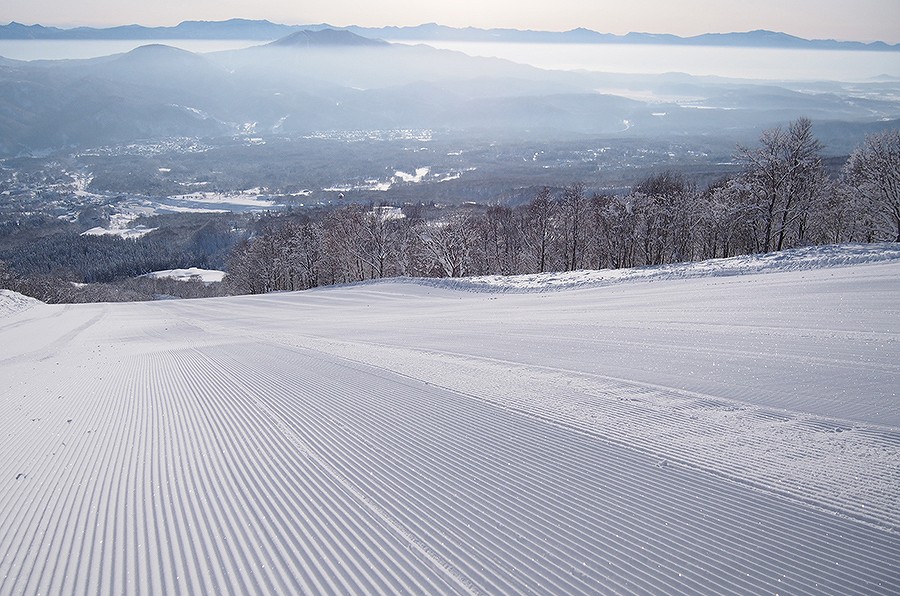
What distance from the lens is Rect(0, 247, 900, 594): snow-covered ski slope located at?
3805 millimetres

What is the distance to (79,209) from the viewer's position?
171375 millimetres

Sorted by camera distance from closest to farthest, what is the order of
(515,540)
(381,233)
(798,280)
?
(515,540)
(798,280)
(381,233)

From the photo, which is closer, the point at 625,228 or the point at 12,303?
the point at 12,303

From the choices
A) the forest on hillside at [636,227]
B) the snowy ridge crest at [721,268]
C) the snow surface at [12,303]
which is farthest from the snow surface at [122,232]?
the snowy ridge crest at [721,268]

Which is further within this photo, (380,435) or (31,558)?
(380,435)

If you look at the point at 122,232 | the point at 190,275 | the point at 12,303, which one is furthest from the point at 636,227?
the point at 122,232

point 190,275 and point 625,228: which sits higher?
point 625,228

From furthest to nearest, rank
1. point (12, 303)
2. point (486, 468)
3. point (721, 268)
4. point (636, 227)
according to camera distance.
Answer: point (636, 227)
point (12, 303)
point (721, 268)
point (486, 468)

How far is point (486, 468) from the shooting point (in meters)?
5.39

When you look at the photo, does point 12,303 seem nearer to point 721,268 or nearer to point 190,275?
point 721,268

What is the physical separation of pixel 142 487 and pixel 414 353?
7.19 meters

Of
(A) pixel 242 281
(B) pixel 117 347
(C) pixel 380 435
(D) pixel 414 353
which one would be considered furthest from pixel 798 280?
Result: (A) pixel 242 281

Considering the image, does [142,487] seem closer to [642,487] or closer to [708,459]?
[642,487]

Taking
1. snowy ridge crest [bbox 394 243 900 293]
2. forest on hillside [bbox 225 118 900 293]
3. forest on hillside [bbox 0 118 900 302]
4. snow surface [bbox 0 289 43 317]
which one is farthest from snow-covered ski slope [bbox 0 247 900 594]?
forest on hillside [bbox 225 118 900 293]
